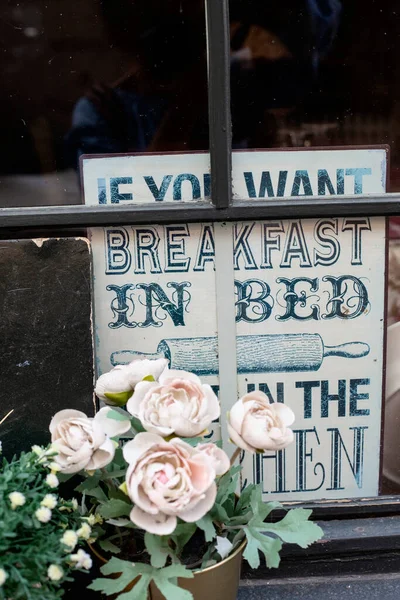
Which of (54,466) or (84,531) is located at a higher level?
(54,466)

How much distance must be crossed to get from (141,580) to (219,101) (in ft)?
3.46

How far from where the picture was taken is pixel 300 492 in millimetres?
1805

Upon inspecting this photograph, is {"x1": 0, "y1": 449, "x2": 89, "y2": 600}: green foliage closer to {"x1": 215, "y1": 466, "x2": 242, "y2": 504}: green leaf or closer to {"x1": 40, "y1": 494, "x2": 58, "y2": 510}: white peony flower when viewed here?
{"x1": 40, "y1": 494, "x2": 58, "y2": 510}: white peony flower

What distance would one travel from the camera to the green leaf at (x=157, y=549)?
122 centimetres

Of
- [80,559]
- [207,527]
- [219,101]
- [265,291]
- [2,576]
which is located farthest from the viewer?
[265,291]

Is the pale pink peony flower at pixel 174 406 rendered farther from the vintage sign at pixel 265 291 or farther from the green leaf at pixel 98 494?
the vintage sign at pixel 265 291

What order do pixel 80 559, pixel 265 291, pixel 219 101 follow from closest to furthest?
1. pixel 80 559
2. pixel 219 101
3. pixel 265 291

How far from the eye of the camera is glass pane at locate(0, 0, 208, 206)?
61.9 inches

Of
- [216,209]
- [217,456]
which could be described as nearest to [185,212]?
[216,209]

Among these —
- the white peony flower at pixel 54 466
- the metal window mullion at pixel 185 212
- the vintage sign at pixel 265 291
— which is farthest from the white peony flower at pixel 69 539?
the metal window mullion at pixel 185 212

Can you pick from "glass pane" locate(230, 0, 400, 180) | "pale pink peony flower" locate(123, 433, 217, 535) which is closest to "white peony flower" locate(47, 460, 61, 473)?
"pale pink peony flower" locate(123, 433, 217, 535)

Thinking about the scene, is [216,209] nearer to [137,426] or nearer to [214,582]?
[137,426]

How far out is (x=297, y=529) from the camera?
4.36 ft

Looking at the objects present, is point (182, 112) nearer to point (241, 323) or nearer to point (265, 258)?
point (265, 258)
